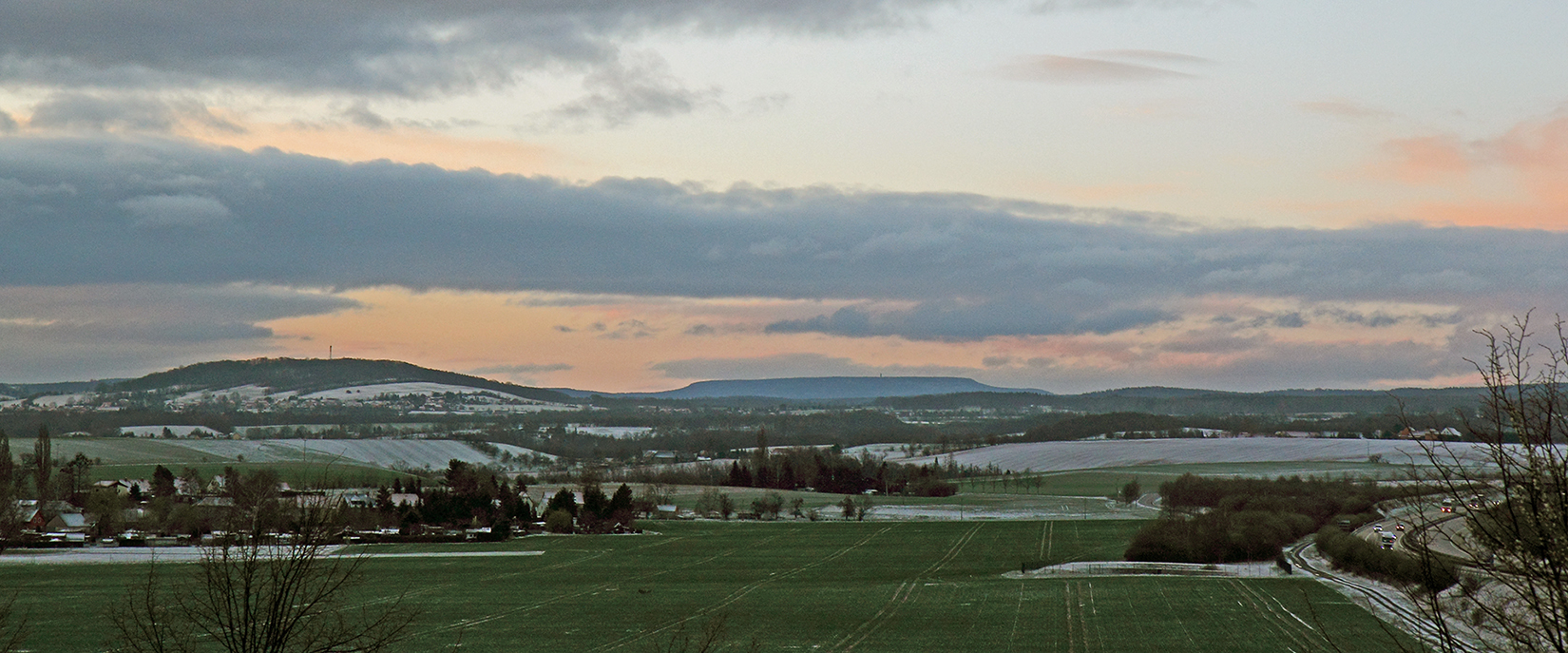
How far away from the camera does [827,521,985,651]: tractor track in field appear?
49219mm

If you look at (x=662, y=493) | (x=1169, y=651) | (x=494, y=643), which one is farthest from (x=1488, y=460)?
(x=662, y=493)

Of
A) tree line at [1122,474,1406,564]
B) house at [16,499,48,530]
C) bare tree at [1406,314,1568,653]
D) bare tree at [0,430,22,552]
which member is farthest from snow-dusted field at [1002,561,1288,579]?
house at [16,499,48,530]

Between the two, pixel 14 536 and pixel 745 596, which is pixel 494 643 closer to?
pixel 745 596

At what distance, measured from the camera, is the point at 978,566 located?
268ft

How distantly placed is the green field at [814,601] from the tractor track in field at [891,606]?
0.15 metres

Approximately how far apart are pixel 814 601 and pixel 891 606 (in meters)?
5.11

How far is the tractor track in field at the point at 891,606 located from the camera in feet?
161

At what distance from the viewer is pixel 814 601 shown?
64.2 m

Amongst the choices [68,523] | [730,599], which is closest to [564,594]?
[730,599]

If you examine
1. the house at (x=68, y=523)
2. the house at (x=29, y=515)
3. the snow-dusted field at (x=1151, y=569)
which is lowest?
the snow-dusted field at (x=1151, y=569)

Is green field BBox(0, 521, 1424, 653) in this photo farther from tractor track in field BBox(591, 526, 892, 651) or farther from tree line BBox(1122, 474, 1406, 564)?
tree line BBox(1122, 474, 1406, 564)

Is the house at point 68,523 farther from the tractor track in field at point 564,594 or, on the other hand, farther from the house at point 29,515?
the tractor track in field at point 564,594

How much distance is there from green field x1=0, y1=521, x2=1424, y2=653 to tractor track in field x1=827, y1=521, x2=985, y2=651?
15 cm

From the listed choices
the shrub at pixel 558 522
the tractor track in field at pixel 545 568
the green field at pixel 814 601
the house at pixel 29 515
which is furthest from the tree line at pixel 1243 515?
the house at pixel 29 515
